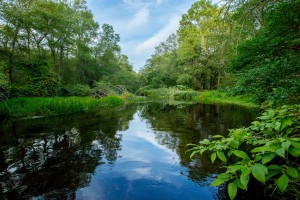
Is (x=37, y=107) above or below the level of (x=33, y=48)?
below

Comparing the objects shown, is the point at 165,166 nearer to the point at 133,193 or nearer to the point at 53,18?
the point at 133,193

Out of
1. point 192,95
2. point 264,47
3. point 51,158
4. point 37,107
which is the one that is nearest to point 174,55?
point 192,95

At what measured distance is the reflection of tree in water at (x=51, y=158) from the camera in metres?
3.02

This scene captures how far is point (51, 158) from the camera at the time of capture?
423cm

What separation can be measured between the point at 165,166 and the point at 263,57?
425 centimetres

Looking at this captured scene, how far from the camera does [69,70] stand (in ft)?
75.0

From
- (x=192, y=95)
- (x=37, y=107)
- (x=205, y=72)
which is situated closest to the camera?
(x=37, y=107)

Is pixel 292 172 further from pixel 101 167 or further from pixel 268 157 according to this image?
pixel 101 167

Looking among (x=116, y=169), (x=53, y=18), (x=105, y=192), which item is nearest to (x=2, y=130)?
(x=116, y=169)

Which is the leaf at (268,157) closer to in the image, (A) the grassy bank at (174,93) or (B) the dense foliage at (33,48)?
(B) the dense foliage at (33,48)

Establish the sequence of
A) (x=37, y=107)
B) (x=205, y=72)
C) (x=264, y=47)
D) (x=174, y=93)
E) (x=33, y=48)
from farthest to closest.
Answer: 1. (x=205, y=72)
2. (x=174, y=93)
3. (x=33, y=48)
4. (x=37, y=107)
5. (x=264, y=47)

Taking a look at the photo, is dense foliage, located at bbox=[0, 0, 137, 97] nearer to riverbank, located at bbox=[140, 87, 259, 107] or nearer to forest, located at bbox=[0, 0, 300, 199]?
forest, located at bbox=[0, 0, 300, 199]

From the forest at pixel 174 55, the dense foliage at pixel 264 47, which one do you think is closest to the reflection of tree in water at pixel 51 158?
the forest at pixel 174 55

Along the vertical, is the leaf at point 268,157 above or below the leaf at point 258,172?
above
